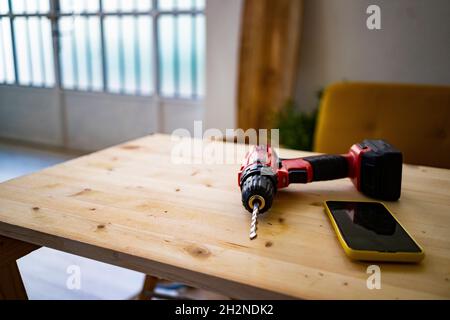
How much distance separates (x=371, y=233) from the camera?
599 mm

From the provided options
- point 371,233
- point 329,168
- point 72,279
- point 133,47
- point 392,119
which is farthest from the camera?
point 133,47

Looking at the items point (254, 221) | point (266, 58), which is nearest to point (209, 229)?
point (254, 221)

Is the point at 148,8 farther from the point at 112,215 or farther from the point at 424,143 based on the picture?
the point at 112,215

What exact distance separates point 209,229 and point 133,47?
298cm

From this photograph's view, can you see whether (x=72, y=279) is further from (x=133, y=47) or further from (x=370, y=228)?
(x=133, y=47)

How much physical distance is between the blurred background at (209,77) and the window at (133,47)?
0.01 meters

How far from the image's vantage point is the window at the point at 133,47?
305 centimetres

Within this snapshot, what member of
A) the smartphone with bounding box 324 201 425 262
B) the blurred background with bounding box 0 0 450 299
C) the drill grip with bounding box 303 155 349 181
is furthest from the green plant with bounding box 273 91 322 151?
the smartphone with bounding box 324 201 425 262

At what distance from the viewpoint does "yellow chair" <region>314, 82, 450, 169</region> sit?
1549 millimetres

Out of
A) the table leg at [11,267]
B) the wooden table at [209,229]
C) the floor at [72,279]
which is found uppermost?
the wooden table at [209,229]

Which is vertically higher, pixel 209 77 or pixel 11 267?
pixel 209 77

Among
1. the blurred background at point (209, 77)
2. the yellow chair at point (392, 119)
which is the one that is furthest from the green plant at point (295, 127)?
the yellow chair at point (392, 119)

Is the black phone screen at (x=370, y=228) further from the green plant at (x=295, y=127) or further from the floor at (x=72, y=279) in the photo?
the green plant at (x=295, y=127)

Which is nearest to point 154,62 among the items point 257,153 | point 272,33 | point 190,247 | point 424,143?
point 272,33
